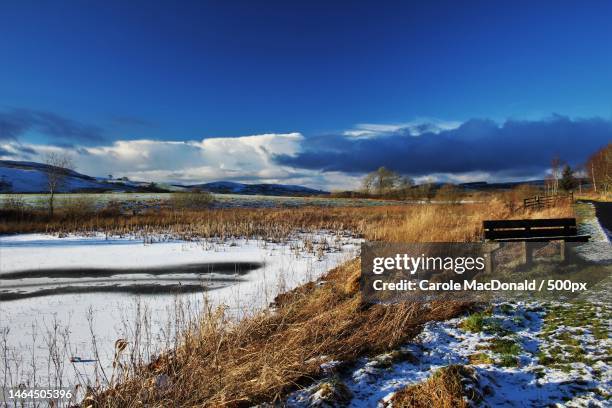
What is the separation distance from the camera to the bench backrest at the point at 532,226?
8211mm

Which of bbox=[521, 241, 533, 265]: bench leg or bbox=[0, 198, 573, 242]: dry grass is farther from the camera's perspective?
bbox=[0, 198, 573, 242]: dry grass

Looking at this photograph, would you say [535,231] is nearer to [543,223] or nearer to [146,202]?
[543,223]

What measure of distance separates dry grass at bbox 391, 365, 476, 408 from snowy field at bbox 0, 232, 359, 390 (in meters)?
3.09

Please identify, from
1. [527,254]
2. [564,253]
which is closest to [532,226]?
[564,253]

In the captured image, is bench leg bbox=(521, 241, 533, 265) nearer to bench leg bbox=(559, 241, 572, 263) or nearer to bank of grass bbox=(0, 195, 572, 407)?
bench leg bbox=(559, 241, 572, 263)

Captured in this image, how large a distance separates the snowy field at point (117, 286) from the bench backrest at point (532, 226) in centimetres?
453

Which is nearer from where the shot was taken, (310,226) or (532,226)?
(532,226)

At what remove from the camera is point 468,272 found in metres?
7.59

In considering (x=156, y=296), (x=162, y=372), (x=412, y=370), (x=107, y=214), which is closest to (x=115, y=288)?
(x=156, y=296)

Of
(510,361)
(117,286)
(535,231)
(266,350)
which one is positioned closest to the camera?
(510,361)

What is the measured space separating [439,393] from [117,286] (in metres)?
8.53

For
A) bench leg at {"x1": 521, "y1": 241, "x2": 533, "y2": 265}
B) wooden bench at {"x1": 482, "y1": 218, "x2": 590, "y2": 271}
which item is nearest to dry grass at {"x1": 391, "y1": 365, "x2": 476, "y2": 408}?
bench leg at {"x1": 521, "y1": 241, "x2": 533, "y2": 265}

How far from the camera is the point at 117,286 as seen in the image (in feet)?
30.2

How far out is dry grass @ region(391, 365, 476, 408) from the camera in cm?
302
